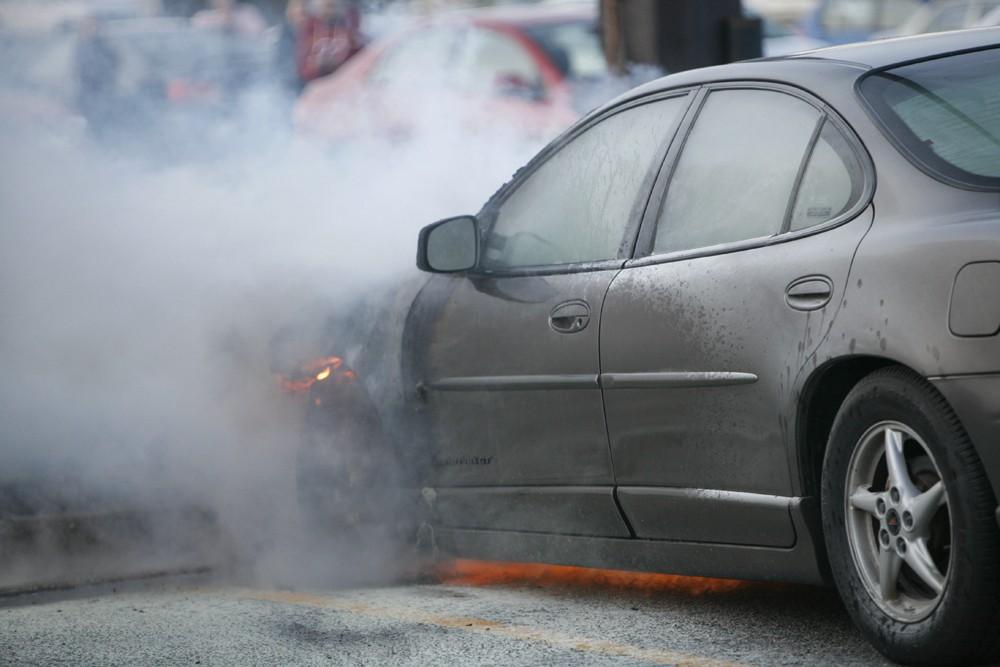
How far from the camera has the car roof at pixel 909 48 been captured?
5.12 metres

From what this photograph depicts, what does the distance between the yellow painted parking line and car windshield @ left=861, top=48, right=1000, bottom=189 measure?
1301mm

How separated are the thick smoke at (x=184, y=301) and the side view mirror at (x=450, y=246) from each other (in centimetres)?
38

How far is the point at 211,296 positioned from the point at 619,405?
317 cm

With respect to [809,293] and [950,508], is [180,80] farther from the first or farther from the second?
[950,508]

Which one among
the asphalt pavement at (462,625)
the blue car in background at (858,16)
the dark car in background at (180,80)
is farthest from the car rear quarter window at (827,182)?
the blue car in background at (858,16)

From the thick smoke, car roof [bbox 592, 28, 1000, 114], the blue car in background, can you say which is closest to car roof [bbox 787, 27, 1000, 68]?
car roof [bbox 592, 28, 1000, 114]

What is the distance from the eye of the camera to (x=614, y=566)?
561 cm

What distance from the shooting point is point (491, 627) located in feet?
18.1

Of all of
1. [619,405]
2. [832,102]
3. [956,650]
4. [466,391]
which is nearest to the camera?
[956,650]

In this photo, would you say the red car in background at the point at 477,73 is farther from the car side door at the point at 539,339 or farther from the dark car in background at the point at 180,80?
the car side door at the point at 539,339

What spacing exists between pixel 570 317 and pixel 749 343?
788 mm

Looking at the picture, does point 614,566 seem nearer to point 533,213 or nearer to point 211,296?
point 533,213

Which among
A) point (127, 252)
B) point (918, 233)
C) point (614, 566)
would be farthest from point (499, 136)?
point (918, 233)

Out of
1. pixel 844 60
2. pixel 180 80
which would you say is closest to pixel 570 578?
pixel 844 60
